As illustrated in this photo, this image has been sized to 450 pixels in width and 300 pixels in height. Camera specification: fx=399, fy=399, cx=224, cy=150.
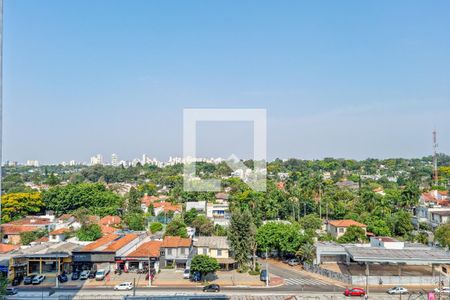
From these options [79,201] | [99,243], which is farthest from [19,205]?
[99,243]

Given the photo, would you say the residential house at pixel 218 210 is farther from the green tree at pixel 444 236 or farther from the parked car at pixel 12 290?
the parked car at pixel 12 290

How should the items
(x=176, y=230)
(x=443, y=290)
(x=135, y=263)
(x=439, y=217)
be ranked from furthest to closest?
(x=439, y=217), (x=176, y=230), (x=135, y=263), (x=443, y=290)

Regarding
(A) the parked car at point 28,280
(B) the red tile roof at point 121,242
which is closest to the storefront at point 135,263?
(B) the red tile roof at point 121,242

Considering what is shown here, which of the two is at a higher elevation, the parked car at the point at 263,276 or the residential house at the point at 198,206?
the residential house at the point at 198,206

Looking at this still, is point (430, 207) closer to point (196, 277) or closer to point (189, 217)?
point (189, 217)

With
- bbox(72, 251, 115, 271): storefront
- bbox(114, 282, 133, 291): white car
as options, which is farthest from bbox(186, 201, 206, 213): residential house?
bbox(114, 282, 133, 291): white car

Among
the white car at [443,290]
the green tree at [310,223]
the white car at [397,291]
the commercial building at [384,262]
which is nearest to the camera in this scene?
the white car at [397,291]
